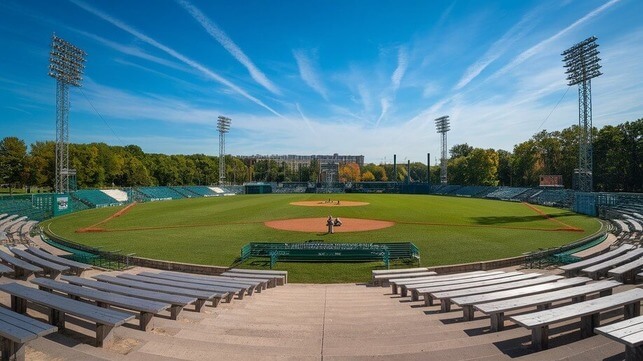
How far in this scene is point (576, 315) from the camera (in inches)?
201

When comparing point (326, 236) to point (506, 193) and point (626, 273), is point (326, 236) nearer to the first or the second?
point (626, 273)

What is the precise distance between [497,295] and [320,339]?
3843 mm

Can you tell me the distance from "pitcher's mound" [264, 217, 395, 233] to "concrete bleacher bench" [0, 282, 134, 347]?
71.1 ft

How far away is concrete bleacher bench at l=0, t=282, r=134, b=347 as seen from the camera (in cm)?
521

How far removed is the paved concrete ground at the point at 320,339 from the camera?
5.04m

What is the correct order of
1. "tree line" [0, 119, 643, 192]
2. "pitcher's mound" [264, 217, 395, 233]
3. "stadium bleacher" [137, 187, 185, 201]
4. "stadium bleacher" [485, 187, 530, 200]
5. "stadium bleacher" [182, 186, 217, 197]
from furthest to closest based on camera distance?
"stadium bleacher" [182, 186, 217, 197] < "stadium bleacher" [137, 187, 185, 201] < "stadium bleacher" [485, 187, 530, 200] < "tree line" [0, 119, 643, 192] < "pitcher's mound" [264, 217, 395, 233]

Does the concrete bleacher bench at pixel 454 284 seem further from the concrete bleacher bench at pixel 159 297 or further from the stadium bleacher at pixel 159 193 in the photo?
the stadium bleacher at pixel 159 193

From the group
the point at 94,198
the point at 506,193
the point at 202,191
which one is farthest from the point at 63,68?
A: the point at 506,193

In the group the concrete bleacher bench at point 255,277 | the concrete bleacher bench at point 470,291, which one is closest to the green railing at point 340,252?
the concrete bleacher bench at point 255,277

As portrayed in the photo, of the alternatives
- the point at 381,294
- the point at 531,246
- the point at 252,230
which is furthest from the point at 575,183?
the point at 381,294

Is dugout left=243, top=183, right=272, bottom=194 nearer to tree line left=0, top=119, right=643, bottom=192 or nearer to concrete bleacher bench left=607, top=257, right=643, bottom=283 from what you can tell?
tree line left=0, top=119, right=643, bottom=192

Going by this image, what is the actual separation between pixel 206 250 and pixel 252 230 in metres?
7.70

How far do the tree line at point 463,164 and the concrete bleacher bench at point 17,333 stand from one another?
249 feet

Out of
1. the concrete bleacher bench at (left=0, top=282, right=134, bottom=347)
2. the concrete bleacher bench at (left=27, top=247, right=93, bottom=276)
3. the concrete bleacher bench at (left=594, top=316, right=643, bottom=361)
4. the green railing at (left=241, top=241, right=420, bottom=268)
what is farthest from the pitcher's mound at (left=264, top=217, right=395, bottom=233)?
the concrete bleacher bench at (left=594, top=316, right=643, bottom=361)
